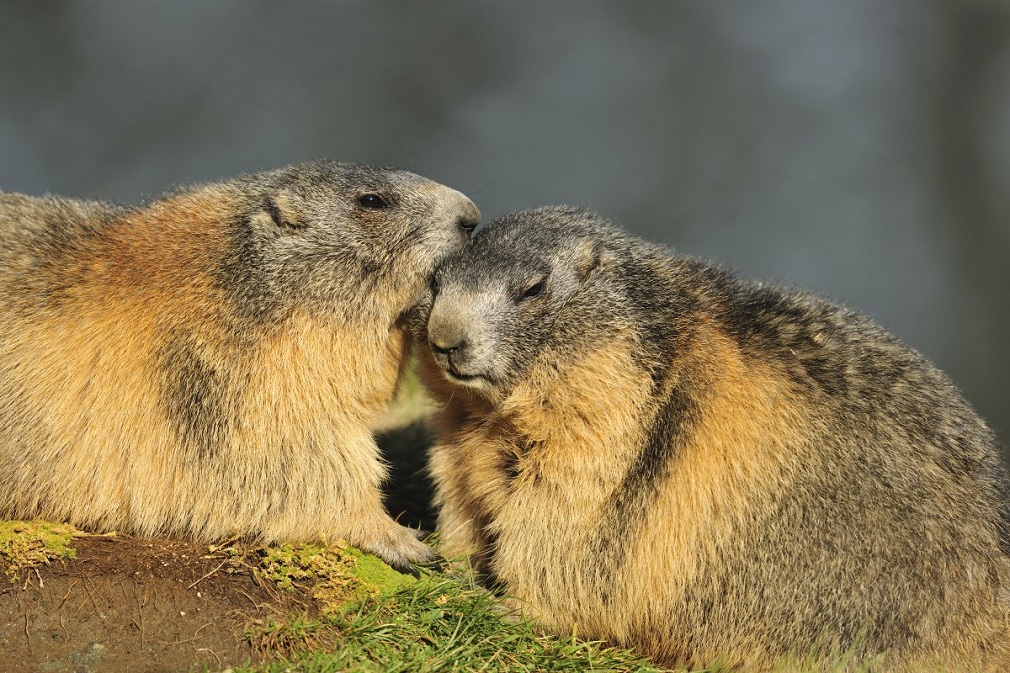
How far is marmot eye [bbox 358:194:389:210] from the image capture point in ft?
22.5

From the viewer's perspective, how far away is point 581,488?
637 cm

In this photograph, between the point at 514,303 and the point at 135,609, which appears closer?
the point at 135,609

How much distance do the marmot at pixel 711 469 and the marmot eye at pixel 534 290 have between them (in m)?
0.01

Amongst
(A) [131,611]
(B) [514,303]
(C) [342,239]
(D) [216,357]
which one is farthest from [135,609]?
(B) [514,303]

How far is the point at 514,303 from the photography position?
6520mm

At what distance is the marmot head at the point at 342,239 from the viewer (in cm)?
659

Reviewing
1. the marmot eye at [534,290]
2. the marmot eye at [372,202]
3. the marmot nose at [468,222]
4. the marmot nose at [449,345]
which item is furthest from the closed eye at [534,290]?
the marmot eye at [372,202]

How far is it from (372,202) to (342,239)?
0.36 meters

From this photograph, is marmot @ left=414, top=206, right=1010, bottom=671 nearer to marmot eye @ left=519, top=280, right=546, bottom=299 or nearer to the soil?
marmot eye @ left=519, top=280, right=546, bottom=299

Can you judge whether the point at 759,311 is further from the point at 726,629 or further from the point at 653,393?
the point at 726,629

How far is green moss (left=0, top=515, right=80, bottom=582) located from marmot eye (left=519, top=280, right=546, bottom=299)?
3.28 meters

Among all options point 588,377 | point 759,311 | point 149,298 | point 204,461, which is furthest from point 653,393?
point 149,298

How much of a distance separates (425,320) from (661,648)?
2716 millimetres

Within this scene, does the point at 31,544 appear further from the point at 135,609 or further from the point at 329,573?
the point at 329,573
